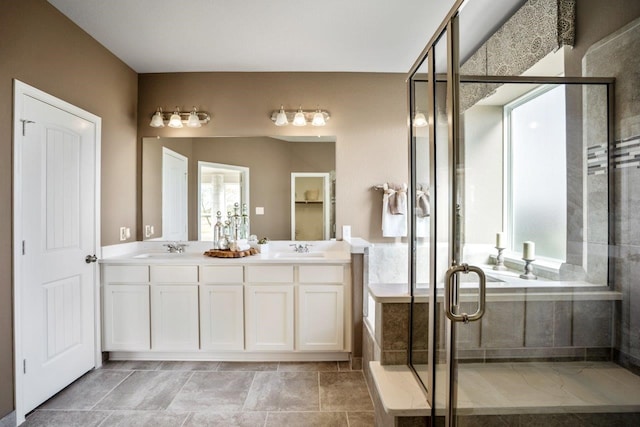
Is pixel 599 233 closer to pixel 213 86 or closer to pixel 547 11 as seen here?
pixel 547 11

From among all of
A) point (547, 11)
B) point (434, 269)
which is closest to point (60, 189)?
point (434, 269)

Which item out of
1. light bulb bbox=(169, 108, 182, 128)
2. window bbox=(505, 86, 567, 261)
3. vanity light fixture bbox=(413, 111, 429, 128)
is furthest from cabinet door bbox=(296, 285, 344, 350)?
light bulb bbox=(169, 108, 182, 128)

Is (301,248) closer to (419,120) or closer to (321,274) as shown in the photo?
(321,274)

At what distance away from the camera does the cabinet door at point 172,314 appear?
270 centimetres

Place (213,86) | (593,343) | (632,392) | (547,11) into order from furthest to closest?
(213,86) → (547,11) → (593,343) → (632,392)

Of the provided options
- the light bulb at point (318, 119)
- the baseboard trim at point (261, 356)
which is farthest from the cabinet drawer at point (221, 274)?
the light bulb at point (318, 119)

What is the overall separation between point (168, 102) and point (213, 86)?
47cm

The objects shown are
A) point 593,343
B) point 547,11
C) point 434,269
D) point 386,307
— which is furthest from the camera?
point 386,307

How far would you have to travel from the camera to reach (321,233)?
3.27m

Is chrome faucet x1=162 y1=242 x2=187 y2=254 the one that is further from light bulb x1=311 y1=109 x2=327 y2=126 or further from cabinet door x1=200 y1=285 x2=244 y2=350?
light bulb x1=311 y1=109 x2=327 y2=126

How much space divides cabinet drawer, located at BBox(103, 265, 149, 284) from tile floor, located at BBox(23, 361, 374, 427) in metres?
0.68

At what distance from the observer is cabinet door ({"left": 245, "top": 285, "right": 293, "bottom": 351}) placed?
2.69 m

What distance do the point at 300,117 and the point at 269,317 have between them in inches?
72.2

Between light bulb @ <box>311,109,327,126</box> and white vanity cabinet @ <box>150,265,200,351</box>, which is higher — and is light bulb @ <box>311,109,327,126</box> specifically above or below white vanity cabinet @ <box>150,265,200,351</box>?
above
